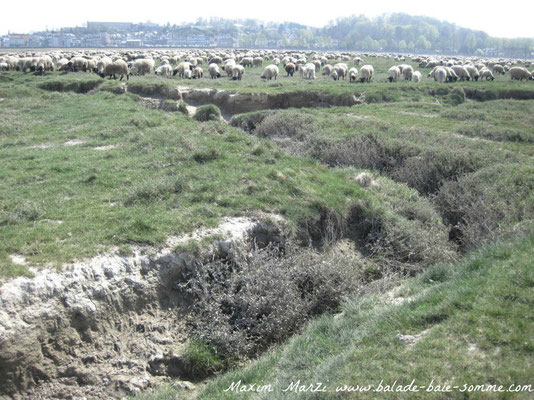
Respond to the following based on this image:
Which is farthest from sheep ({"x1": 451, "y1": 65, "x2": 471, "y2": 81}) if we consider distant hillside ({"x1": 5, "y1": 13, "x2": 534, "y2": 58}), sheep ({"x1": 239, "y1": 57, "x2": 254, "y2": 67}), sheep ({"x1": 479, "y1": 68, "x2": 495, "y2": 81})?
distant hillside ({"x1": 5, "y1": 13, "x2": 534, "y2": 58})

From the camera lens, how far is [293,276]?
7.04 m

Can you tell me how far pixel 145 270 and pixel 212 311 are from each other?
1186 millimetres

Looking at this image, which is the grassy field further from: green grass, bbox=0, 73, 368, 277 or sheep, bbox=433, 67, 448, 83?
sheep, bbox=433, 67, 448, 83

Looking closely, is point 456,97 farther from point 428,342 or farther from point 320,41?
point 320,41

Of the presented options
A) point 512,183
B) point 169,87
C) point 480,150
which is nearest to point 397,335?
point 512,183

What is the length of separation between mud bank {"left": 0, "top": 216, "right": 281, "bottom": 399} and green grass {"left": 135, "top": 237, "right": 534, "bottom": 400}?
0.78 metres

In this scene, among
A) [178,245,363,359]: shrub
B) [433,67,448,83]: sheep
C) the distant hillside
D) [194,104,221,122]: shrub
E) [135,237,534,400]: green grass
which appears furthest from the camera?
the distant hillside

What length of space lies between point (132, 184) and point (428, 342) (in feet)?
21.3

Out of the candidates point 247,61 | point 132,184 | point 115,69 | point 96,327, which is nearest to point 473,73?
point 247,61

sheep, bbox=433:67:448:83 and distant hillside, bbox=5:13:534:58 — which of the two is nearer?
sheep, bbox=433:67:448:83

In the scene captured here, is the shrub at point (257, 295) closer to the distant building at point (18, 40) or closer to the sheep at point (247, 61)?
the sheep at point (247, 61)

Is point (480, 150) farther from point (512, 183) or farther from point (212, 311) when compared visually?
point (212, 311)

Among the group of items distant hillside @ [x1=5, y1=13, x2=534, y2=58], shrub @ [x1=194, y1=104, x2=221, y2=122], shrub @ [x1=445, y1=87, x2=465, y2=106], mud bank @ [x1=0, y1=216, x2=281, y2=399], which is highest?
distant hillside @ [x1=5, y1=13, x2=534, y2=58]

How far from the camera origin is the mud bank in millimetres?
4945
